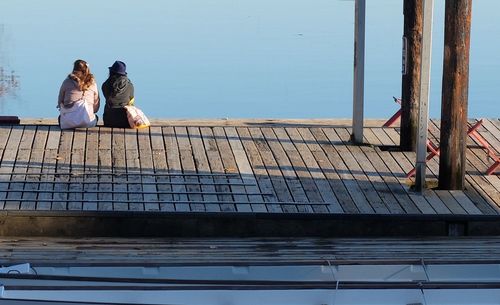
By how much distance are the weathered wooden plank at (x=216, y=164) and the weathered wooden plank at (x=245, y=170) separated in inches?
5.9

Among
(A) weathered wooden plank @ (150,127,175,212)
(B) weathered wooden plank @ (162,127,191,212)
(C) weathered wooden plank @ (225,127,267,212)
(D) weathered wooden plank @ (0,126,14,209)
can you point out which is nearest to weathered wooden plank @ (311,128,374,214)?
(C) weathered wooden plank @ (225,127,267,212)

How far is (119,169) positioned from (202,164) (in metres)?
0.74

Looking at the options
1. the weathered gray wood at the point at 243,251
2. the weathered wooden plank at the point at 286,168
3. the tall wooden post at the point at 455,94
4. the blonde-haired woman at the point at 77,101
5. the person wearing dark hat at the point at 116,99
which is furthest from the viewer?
the person wearing dark hat at the point at 116,99

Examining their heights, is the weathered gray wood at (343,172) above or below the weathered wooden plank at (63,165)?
below

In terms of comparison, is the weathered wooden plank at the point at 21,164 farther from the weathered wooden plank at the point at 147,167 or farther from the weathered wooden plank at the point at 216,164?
the weathered wooden plank at the point at 216,164

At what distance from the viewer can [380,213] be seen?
987 centimetres

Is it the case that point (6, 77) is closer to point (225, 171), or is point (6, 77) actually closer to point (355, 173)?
point (225, 171)

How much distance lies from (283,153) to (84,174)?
1908 millimetres

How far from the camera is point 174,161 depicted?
1126 cm

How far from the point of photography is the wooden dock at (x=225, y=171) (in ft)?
32.8

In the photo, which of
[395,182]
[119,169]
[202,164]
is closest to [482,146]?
[395,182]

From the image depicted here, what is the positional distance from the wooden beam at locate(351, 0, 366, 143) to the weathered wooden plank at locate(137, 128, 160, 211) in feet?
6.39

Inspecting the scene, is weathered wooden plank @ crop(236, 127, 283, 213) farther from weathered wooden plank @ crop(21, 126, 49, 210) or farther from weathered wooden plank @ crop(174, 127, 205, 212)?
weathered wooden plank @ crop(21, 126, 49, 210)

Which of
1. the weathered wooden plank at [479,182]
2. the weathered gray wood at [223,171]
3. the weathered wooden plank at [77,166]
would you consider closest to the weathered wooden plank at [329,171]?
the weathered gray wood at [223,171]
